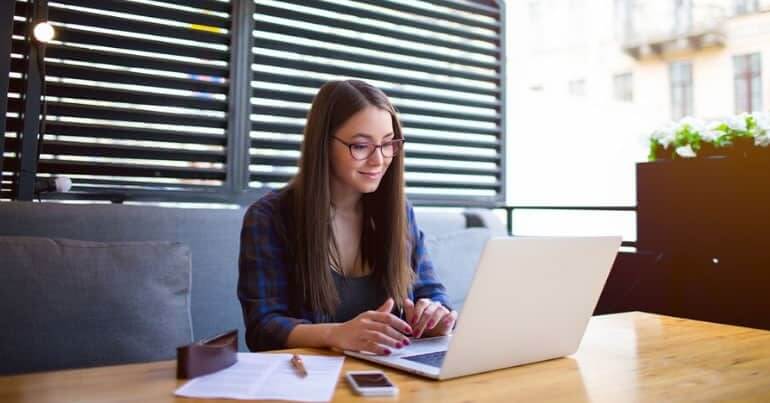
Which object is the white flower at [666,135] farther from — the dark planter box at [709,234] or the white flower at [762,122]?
the white flower at [762,122]

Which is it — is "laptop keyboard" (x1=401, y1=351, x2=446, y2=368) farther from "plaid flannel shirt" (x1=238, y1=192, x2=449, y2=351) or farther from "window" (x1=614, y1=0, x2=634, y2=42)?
"window" (x1=614, y1=0, x2=634, y2=42)

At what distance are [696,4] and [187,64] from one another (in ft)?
10.3

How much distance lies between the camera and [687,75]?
412cm

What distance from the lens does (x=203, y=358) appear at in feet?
2.96

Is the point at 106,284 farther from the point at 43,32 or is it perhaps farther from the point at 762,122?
the point at 762,122

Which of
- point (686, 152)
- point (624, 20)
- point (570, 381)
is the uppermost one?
point (624, 20)

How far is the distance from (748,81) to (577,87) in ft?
5.88

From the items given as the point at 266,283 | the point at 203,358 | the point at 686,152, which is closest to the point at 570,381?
the point at 203,358

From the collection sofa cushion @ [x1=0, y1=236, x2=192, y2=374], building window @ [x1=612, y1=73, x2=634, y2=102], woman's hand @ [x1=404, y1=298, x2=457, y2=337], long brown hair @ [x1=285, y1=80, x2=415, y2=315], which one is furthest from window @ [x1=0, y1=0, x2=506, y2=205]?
building window @ [x1=612, y1=73, x2=634, y2=102]

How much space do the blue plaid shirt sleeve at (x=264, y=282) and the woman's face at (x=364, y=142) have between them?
0.67 feet

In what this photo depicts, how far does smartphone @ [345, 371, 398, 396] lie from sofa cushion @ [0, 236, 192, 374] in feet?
2.80

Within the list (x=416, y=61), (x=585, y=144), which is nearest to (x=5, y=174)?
(x=416, y=61)

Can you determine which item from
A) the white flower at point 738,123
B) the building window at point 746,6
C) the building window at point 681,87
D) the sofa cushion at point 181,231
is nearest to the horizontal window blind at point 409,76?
the sofa cushion at point 181,231

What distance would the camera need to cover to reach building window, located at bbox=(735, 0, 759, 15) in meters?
3.14
